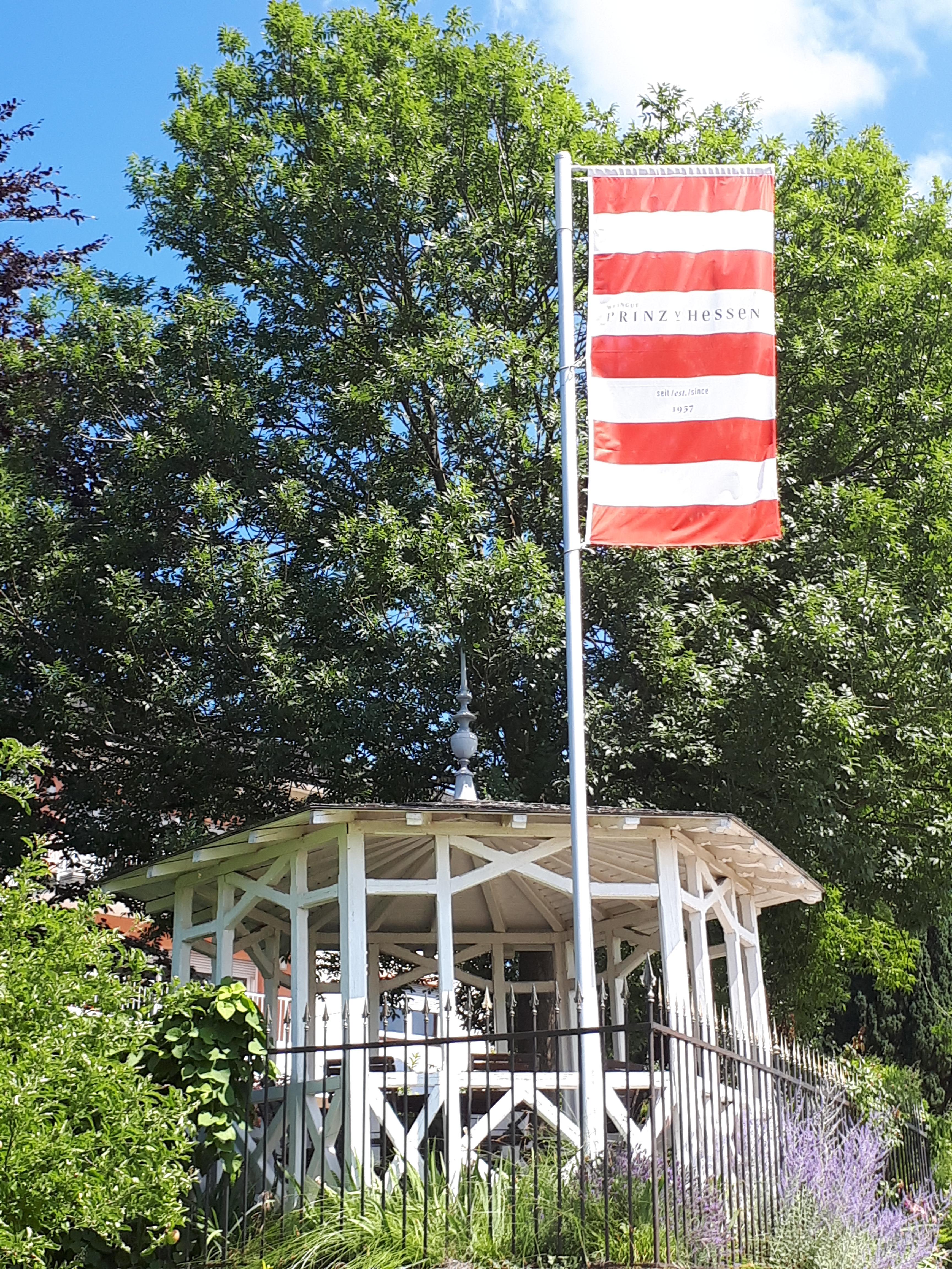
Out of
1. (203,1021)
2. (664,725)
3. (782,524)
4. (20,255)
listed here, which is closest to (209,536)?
(20,255)

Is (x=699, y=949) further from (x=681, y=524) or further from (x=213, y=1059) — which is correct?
(x=213, y=1059)

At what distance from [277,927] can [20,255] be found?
10.4m

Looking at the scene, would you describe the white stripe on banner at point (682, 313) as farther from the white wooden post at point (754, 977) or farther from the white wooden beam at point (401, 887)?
the white wooden post at point (754, 977)

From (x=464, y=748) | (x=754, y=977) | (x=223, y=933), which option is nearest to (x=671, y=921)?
(x=464, y=748)

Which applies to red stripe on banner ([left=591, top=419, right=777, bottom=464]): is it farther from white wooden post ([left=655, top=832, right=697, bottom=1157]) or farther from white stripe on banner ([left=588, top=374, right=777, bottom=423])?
white wooden post ([left=655, top=832, right=697, bottom=1157])

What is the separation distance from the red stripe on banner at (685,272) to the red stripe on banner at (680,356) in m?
0.29

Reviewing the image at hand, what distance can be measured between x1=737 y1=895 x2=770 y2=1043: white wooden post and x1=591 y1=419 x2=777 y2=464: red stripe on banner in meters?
6.34

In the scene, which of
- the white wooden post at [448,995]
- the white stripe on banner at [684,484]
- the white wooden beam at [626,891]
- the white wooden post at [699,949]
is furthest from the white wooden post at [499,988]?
the white stripe on banner at [684,484]

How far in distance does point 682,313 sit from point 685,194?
101 cm

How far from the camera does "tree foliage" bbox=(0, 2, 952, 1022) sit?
1569cm

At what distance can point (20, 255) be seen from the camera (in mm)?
18734

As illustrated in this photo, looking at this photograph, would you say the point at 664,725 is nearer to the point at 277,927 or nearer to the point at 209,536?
the point at 277,927

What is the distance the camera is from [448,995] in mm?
9695

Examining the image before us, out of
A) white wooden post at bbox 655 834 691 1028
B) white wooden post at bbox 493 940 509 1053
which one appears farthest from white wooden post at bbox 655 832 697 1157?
white wooden post at bbox 493 940 509 1053
